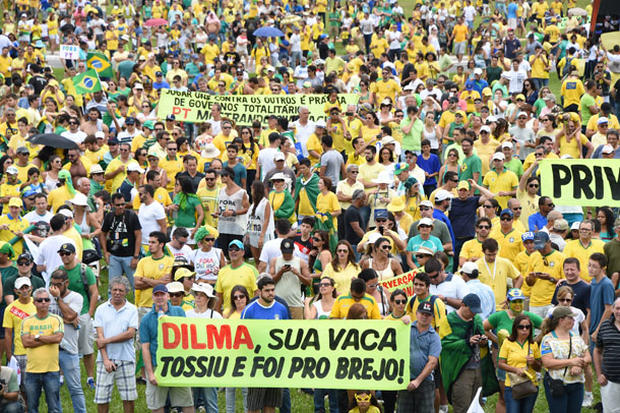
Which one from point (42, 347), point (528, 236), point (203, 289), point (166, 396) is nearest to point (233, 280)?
point (203, 289)

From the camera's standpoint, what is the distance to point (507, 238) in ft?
43.4

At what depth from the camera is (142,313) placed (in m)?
12.3

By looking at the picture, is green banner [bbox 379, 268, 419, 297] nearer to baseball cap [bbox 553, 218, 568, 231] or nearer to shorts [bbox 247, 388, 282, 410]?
shorts [bbox 247, 388, 282, 410]

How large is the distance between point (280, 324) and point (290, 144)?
7.13 m

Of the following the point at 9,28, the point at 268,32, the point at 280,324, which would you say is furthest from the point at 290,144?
the point at 9,28

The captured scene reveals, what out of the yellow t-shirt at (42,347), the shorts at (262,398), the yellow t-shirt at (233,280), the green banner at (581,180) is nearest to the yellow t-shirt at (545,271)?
the green banner at (581,180)

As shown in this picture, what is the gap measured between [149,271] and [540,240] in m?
4.55

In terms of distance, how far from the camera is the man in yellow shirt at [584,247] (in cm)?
1242

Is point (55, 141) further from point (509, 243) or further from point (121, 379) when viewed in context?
point (509, 243)

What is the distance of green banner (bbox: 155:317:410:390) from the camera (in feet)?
33.6

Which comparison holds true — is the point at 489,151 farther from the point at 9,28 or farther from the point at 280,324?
the point at 9,28

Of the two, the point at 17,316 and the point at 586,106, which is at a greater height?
the point at 586,106

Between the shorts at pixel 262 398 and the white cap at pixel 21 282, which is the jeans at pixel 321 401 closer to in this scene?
the shorts at pixel 262 398

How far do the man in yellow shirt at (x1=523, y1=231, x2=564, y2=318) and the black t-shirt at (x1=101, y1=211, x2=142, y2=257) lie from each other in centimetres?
506
